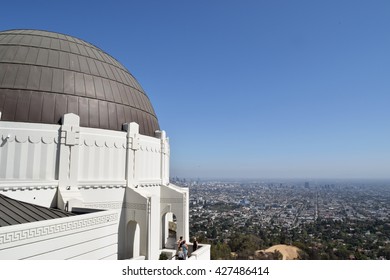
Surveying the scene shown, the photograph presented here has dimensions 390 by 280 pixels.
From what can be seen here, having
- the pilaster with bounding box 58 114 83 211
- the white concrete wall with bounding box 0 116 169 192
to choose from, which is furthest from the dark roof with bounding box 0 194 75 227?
the pilaster with bounding box 58 114 83 211

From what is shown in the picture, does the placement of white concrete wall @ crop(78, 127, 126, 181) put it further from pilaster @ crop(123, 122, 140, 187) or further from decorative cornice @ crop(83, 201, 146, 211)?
decorative cornice @ crop(83, 201, 146, 211)

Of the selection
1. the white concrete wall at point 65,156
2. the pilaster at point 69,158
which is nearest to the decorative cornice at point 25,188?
the white concrete wall at point 65,156

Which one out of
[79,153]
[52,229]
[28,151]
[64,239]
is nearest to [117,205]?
[79,153]

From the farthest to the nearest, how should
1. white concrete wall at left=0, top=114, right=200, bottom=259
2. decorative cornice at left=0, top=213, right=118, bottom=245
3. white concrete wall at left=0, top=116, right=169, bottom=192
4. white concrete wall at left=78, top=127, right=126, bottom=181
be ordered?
1. white concrete wall at left=78, top=127, right=126, bottom=181
2. white concrete wall at left=0, top=116, right=169, bottom=192
3. white concrete wall at left=0, top=114, right=200, bottom=259
4. decorative cornice at left=0, top=213, right=118, bottom=245

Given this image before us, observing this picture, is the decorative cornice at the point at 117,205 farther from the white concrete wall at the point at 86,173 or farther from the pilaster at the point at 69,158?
the pilaster at the point at 69,158

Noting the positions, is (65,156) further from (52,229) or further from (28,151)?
(52,229)
